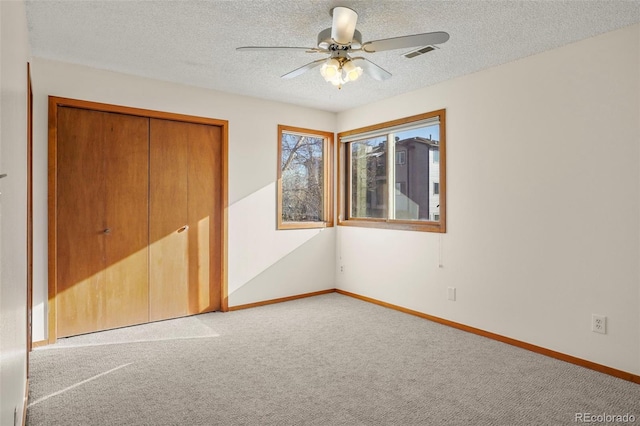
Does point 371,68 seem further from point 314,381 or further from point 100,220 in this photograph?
point 100,220

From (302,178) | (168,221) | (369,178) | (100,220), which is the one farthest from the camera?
(302,178)

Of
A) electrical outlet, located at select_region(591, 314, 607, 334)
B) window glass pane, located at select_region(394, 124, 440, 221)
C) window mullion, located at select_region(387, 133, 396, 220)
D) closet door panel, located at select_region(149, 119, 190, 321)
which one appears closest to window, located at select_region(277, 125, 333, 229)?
window mullion, located at select_region(387, 133, 396, 220)

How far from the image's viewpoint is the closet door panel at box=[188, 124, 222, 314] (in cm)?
431

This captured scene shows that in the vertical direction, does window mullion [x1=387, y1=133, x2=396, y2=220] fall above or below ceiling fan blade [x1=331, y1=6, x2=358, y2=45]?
below

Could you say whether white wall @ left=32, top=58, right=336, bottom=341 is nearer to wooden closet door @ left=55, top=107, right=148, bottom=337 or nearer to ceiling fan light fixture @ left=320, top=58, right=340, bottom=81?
wooden closet door @ left=55, top=107, right=148, bottom=337

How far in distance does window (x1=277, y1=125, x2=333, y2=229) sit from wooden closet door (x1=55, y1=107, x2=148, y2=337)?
5.37ft

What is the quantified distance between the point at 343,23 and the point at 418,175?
235 cm

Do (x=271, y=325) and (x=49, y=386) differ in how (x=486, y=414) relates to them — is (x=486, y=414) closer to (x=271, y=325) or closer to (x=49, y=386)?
(x=271, y=325)

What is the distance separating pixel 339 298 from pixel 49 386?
320 cm

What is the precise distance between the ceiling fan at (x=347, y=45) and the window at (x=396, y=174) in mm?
1431

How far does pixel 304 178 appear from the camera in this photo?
5258mm

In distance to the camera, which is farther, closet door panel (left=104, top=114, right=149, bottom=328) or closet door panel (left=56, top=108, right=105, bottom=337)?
closet door panel (left=104, top=114, right=149, bottom=328)

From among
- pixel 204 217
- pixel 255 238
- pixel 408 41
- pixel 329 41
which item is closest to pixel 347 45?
pixel 329 41

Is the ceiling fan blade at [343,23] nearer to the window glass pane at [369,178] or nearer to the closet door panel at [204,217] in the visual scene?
the closet door panel at [204,217]
